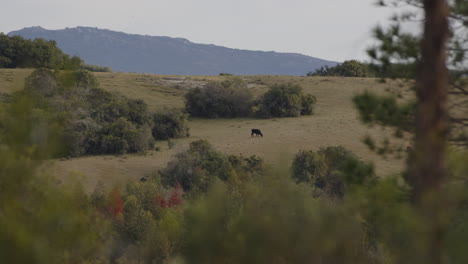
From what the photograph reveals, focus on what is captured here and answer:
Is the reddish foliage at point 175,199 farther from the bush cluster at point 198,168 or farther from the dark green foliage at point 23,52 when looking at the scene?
the dark green foliage at point 23,52

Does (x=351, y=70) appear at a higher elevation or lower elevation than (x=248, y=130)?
higher

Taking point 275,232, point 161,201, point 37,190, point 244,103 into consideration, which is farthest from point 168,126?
point 275,232

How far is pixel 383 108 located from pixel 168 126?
2361 centimetres

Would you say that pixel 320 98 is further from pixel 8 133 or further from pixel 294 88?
pixel 8 133

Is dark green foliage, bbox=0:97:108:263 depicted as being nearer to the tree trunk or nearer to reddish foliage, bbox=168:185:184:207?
the tree trunk

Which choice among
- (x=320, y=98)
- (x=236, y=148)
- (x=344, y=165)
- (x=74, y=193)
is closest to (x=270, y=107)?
(x=320, y=98)

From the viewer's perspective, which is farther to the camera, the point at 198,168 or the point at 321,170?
the point at 321,170

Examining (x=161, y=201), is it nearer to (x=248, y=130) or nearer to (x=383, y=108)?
(x=383, y=108)

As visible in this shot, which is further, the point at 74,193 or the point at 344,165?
the point at 344,165

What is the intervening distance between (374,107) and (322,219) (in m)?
2.95

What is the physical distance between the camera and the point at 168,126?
2956 centimetres

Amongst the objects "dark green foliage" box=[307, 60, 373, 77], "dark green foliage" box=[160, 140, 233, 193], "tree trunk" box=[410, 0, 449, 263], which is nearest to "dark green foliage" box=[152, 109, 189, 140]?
"dark green foliage" box=[160, 140, 233, 193]

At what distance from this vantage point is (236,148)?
25.4 meters

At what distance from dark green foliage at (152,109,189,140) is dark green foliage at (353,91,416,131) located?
23193mm
